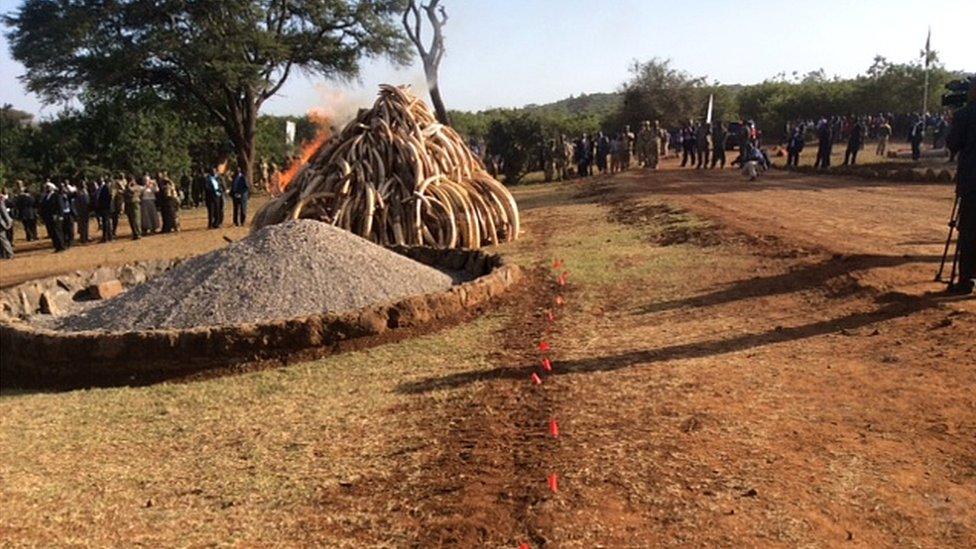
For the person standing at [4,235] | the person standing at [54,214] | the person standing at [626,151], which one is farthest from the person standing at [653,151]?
the person standing at [4,235]

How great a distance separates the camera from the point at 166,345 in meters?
7.04

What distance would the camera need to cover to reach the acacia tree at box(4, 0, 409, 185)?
1028 inches

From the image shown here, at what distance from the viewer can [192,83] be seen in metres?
29.3

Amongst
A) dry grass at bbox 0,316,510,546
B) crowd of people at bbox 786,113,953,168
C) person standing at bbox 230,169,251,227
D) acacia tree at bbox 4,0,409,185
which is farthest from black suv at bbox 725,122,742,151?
dry grass at bbox 0,316,510,546

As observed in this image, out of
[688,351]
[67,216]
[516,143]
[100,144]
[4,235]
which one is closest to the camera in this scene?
[688,351]

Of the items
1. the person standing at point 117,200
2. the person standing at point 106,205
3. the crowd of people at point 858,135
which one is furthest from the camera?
the crowd of people at point 858,135

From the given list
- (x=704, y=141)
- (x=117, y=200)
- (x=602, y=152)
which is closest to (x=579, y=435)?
(x=117, y=200)

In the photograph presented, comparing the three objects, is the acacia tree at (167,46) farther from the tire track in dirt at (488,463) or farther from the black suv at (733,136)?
the tire track in dirt at (488,463)

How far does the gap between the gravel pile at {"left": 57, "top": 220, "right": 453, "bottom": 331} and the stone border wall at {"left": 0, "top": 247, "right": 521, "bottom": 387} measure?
1.61 feet

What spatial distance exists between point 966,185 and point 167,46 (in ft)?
80.7

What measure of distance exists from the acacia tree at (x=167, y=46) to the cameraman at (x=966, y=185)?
23.4 metres

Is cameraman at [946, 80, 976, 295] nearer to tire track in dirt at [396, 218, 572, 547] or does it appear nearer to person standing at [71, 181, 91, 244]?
tire track in dirt at [396, 218, 572, 547]

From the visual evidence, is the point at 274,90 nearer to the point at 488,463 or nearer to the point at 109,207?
the point at 109,207

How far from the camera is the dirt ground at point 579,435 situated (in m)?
3.74
